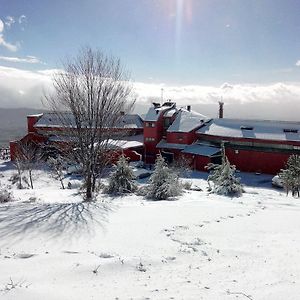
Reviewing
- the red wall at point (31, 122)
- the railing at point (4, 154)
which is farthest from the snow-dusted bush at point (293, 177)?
the railing at point (4, 154)

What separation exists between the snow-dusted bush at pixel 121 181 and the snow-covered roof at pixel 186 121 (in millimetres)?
23500

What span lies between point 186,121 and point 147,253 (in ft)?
126

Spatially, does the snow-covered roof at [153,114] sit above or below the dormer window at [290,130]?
above

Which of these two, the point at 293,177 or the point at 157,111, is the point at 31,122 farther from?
the point at 293,177

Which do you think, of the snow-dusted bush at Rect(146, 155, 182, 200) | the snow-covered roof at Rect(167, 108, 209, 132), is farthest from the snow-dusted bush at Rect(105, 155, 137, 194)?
the snow-covered roof at Rect(167, 108, 209, 132)

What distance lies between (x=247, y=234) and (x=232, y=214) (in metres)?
2.70

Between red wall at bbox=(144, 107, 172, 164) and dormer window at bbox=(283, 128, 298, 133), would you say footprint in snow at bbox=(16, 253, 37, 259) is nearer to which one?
dormer window at bbox=(283, 128, 298, 133)

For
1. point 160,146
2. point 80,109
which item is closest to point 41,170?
point 160,146

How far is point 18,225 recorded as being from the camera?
394 inches

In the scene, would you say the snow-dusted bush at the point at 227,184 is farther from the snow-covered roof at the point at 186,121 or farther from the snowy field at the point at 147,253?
the snow-covered roof at the point at 186,121

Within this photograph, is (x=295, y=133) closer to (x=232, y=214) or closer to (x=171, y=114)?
(x=171, y=114)

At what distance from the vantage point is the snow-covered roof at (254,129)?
38766mm

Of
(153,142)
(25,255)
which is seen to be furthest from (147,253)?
(153,142)

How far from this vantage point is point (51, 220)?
10617 millimetres
